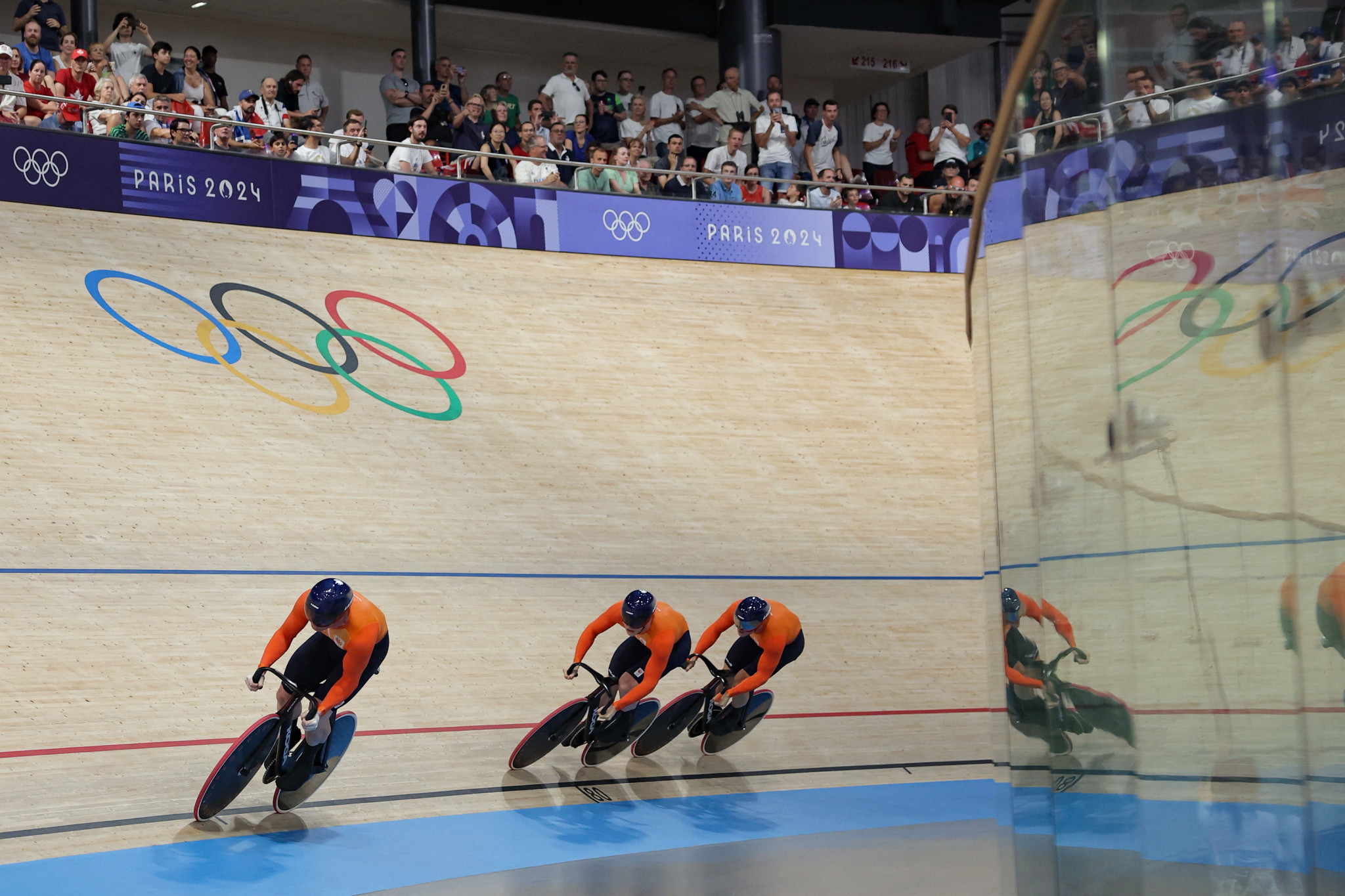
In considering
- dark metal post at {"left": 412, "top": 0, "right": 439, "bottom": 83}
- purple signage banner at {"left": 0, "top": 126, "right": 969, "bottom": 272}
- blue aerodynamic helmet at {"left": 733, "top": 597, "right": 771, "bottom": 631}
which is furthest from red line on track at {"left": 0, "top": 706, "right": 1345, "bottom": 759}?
dark metal post at {"left": 412, "top": 0, "right": 439, "bottom": 83}

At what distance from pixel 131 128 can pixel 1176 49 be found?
30.4 feet

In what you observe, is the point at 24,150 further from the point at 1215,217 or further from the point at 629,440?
the point at 1215,217

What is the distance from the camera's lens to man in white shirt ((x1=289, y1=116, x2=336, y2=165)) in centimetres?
1055

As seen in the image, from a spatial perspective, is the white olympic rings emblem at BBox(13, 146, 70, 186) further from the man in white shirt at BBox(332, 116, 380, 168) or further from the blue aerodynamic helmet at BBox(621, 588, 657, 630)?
the blue aerodynamic helmet at BBox(621, 588, 657, 630)

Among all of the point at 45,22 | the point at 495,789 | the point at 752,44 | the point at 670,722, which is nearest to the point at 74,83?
the point at 45,22

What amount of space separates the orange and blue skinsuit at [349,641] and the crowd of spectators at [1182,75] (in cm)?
448

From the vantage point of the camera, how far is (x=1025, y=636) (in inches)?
106

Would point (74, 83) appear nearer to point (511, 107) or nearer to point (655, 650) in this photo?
point (511, 107)

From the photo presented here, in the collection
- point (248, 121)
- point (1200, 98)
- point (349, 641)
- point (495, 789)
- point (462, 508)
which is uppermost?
point (248, 121)

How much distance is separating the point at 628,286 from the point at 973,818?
6063 millimetres

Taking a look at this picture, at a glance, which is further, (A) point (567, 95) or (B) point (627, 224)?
(A) point (567, 95)

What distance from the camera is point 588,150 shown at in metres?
12.4

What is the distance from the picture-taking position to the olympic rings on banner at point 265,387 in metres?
9.41

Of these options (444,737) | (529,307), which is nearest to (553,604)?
(444,737)
